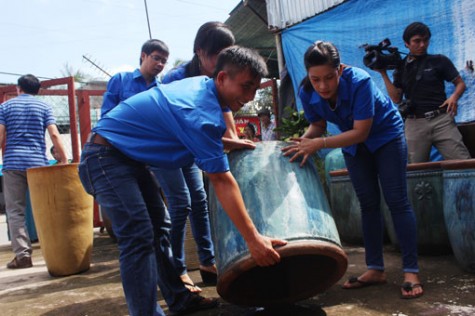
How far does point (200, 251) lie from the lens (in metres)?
2.75

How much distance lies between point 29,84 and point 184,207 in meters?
2.66

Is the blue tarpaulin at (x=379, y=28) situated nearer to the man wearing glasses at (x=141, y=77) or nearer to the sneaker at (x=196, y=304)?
the man wearing glasses at (x=141, y=77)

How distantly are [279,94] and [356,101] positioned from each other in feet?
15.7

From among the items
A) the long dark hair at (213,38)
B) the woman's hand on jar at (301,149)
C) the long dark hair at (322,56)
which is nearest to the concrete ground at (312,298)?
the woman's hand on jar at (301,149)

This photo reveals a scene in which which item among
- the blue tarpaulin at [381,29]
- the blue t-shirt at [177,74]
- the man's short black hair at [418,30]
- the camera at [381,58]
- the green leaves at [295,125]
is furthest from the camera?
the green leaves at [295,125]

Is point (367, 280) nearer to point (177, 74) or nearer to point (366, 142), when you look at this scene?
point (366, 142)

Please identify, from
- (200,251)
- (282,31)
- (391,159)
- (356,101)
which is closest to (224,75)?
(356,101)

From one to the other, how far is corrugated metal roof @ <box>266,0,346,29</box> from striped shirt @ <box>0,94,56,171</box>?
155 inches

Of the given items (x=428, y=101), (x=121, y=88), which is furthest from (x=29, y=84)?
(x=428, y=101)

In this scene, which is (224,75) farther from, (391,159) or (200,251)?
(200,251)

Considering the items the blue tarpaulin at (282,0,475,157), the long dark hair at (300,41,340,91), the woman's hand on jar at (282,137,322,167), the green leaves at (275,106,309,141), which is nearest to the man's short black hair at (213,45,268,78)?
the woman's hand on jar at (282,137,322,167)

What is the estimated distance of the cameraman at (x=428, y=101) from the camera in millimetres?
3330

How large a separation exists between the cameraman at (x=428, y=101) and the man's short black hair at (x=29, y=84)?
3319mm

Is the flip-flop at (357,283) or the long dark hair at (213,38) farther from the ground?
the long dark hair at (213,38)
